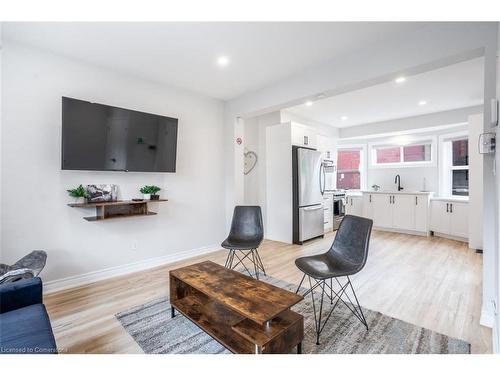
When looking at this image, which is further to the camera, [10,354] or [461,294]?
[461,294]

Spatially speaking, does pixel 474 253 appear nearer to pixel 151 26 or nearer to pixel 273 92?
pixel 273 92

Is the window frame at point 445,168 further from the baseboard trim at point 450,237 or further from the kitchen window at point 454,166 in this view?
the baseboard trim at point 450,237

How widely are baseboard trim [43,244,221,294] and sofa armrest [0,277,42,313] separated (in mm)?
1301

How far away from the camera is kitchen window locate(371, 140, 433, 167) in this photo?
5781mm

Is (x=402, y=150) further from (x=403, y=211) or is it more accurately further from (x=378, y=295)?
(x=378, y=295)

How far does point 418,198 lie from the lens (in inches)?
209

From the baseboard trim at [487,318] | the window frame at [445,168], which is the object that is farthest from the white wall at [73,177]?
the window frame at [445,168]

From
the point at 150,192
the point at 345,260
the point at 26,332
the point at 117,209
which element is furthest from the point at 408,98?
the point at 26,332

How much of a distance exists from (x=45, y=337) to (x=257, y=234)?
225cm

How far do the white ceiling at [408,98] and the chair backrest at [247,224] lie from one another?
8.47 ft

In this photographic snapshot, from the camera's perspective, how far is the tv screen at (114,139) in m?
2.64

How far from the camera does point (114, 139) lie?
2.95 meters

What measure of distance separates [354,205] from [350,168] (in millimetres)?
1175

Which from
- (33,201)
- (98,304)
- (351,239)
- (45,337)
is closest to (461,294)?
(351,239)
